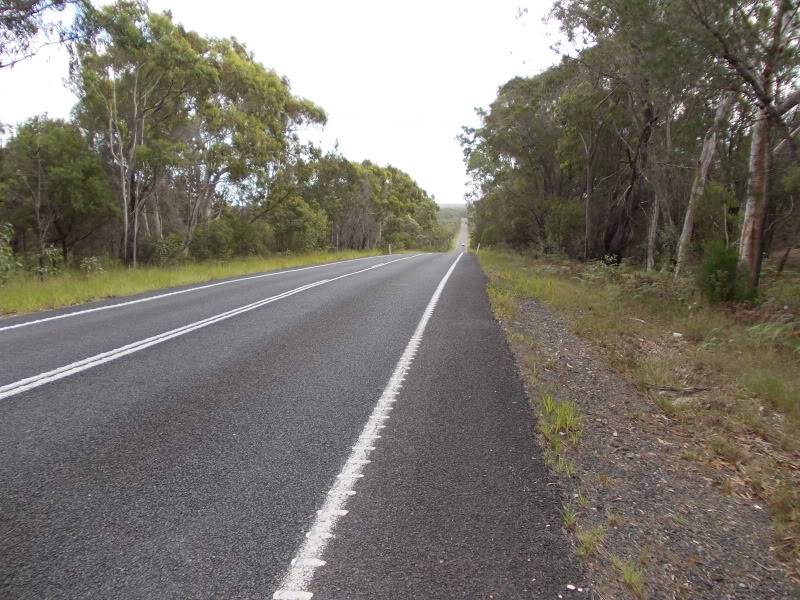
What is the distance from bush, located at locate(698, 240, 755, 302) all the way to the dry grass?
0.93 ft

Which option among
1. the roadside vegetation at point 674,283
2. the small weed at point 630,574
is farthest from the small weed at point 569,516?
the small weed at point 630,574

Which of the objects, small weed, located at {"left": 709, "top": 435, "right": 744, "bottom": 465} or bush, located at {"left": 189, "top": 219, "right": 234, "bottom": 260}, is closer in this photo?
small weed, located at {"left": 709, "top": 435, "right": 744, "bottom": 465}

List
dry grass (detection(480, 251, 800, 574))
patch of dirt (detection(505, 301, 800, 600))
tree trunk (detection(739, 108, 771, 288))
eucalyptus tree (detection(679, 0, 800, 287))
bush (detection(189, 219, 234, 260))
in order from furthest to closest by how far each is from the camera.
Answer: bush (detection(189, 219, 234, 260))
tree trunk (detection(739, 108, 771, 288))
eucalyptus tree (detection(679, 0, 800, 287))
dry grass (detection(480, 251, 800, 574))
patch of dirt (detection(505, 301, 800, 600))

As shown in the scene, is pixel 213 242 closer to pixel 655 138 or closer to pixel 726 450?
pixel 655 138

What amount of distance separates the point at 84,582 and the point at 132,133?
2152 cm

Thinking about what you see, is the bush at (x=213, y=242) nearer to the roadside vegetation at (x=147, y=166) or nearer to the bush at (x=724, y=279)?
the roadside vegetation at (x=147, y=166)

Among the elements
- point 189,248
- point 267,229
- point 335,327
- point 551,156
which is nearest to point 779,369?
point 335,327

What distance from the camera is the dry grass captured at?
3.38m

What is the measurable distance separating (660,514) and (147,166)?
22.3 m

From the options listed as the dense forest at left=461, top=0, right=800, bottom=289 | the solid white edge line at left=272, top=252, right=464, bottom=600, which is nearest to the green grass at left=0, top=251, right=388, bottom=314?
the solid white edge line at left=272, top=252, right=464, bottom=600

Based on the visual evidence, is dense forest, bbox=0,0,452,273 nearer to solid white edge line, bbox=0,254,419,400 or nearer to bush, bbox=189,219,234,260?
bush, bbox=189,219,234,260

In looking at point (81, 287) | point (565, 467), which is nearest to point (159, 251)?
point (81, 287)

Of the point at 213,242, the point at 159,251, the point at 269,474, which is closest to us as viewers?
the point at 269,474

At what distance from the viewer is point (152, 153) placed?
19453 mm
